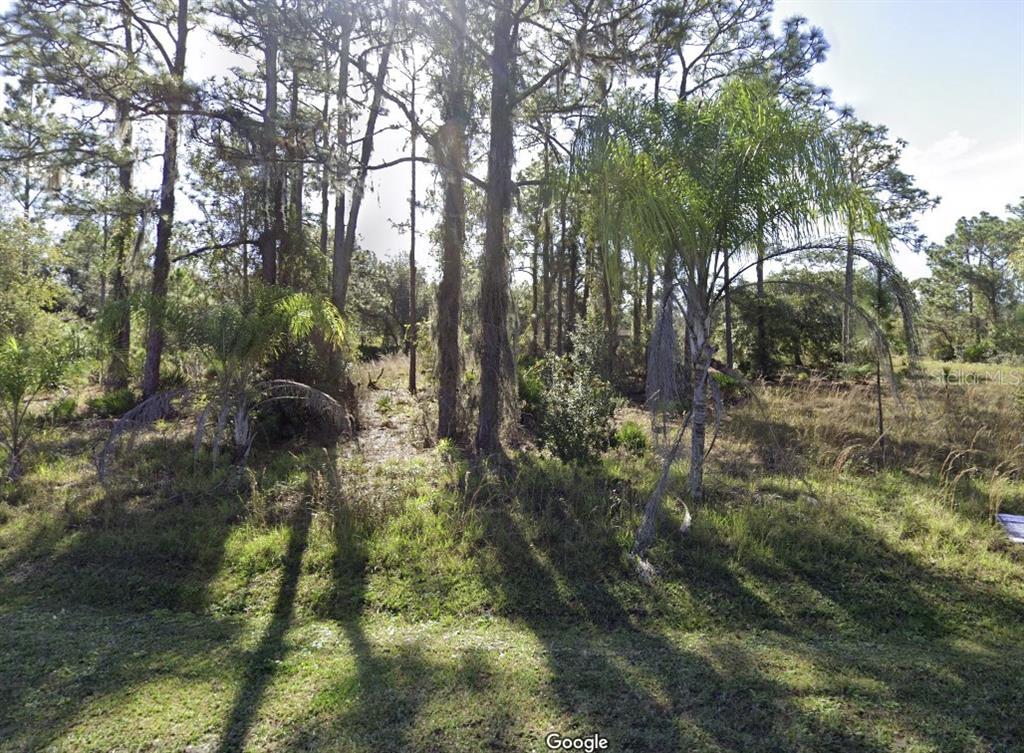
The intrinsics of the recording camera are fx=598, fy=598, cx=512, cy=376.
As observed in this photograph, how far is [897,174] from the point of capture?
19.9m

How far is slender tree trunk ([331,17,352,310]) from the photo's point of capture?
9203 millimetres

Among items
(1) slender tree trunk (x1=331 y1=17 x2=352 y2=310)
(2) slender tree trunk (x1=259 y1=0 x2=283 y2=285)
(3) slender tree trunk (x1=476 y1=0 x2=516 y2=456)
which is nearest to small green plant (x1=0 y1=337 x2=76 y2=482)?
(2) slender tree trunk (x1=259 y1=0 x2=283 y2=285)

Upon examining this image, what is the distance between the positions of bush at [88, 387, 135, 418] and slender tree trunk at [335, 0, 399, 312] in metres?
5.69

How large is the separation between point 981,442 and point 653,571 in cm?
736

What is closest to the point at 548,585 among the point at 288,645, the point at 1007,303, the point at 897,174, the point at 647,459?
the point at 288,645

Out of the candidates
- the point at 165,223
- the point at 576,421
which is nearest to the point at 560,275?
the point at 165,223

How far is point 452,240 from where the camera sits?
419 inches

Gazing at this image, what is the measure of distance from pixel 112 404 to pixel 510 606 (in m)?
12.3

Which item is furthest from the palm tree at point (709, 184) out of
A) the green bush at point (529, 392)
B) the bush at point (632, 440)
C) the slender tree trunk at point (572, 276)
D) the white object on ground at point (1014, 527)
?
the slender tree trunk at point (572, 276)

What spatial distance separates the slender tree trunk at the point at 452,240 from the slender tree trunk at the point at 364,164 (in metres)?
1.10

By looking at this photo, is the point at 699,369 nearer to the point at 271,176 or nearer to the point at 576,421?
the point at 576,421

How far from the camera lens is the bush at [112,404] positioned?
44.2ft

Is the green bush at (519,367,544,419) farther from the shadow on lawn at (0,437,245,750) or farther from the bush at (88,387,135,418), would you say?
the bush at (88,387,135,418)

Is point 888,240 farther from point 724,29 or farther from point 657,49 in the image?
point 724,29
